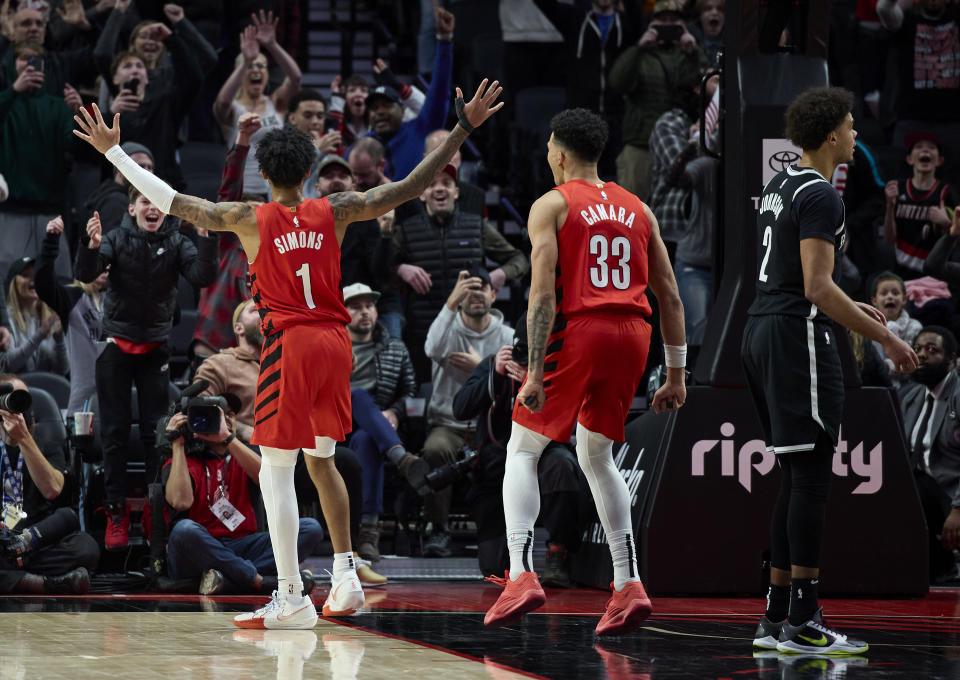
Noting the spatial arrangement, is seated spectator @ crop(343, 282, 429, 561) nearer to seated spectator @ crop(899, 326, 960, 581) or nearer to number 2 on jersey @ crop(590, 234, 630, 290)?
seated spectator @ crop(899, 326, 960, 581)

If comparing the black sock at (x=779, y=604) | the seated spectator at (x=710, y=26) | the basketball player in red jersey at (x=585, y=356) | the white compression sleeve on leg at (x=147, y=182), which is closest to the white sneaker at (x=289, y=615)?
the basketball player in red jersey at (x=585, y=356)

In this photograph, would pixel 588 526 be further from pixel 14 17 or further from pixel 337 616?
pixel 14 17

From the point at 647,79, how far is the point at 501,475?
15.1ft

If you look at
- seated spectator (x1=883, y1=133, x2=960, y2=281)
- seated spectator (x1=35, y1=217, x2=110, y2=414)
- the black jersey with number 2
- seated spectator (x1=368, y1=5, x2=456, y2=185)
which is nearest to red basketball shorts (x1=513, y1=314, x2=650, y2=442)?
the black jersey with number 2

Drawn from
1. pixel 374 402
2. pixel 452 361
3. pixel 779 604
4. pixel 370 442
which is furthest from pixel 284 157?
pixel 452 361

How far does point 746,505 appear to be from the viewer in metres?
6.78

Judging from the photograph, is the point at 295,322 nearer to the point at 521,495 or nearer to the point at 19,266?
the point at 521,495

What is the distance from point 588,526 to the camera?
7.47 metres

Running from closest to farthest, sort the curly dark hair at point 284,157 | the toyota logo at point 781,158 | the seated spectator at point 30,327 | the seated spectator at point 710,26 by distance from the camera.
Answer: the curly dark hair at point 284,157, the toyota logo at point 781,158, the seated spectator at point 30,327, the seated spectator at point 710,26

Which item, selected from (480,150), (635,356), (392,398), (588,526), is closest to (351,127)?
(480,150)

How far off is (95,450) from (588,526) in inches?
116

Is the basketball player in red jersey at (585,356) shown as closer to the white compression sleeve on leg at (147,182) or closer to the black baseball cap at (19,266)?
the white compression sleeve on leg at (147,182)

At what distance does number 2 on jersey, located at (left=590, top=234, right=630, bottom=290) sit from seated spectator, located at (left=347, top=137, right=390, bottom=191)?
4628 millimetres

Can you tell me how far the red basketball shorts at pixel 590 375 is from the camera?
5.00m
